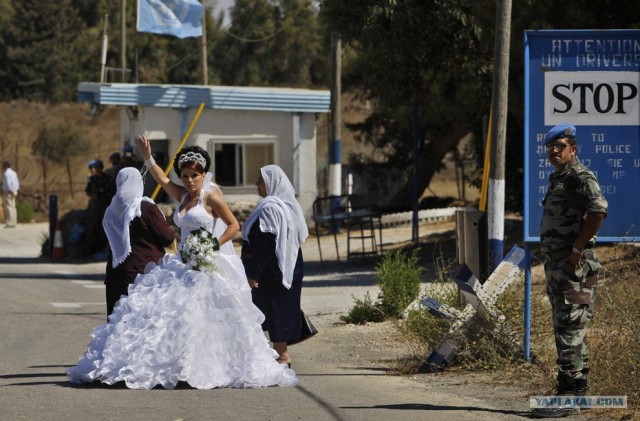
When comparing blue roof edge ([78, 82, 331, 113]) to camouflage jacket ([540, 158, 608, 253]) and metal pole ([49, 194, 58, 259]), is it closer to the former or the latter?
metal pole ([49, 194, 58, 259])

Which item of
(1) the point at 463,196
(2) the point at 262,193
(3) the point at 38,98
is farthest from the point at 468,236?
(3) the point at 38,98

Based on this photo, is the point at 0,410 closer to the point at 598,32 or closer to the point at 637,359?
the point at 637,359

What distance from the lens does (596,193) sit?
8398mm

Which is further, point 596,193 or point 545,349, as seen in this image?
point 545,349

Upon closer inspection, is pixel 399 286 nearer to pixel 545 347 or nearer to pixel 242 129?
pixel 545 347

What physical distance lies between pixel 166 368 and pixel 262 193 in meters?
1.80

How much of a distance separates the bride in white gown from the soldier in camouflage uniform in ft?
8.05

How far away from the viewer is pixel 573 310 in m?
8.52

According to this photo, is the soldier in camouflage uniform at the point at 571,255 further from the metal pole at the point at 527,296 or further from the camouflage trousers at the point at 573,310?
the metal pole at the point at 527,296

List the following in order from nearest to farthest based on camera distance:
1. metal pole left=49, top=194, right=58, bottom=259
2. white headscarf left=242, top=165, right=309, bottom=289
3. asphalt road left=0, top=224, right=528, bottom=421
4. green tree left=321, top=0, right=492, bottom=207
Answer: asphalt road left=0, top=224, right=528, bottom=421, white headscarf left=242, top=165, right=309, bottom=289, green tree left=321, top=0, right=492, bottom=207, metal pole left=49, top=194, right=58, bottom=259

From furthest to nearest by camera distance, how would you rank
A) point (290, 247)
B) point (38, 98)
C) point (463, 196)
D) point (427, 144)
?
1. point (38, 98)
2. point (463, 196)
3. point (427, 144)
4. point (290, 247)

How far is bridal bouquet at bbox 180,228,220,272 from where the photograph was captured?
32.5ft

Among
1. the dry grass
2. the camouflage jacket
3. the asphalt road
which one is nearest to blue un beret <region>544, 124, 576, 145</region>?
the camouflage jacket

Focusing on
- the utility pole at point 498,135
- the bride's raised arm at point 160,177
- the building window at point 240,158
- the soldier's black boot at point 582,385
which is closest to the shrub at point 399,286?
the utility pole at point 498,135
